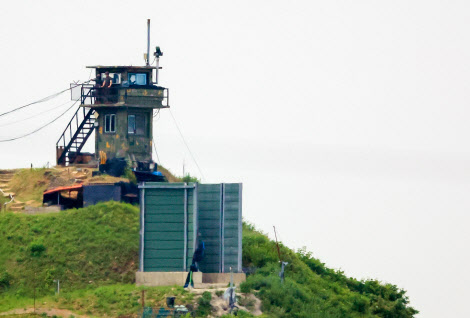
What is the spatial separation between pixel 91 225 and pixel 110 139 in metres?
10.1

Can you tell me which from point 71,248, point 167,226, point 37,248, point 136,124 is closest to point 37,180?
point 136,124

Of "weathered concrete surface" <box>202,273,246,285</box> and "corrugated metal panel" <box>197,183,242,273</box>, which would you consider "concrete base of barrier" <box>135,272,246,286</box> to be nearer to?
"weathered concrete surface" <box>202,273,246,285</box>

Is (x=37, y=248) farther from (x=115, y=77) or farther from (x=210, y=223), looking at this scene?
(x=115, y=77)

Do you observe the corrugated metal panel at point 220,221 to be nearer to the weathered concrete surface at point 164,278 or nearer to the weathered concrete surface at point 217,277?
the weathered concrete surface at point 217,277

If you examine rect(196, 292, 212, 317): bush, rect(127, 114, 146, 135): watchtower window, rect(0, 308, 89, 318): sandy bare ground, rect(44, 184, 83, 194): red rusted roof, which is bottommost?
rect(0, 308, 89, 318): sandy bare ground

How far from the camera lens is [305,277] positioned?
66.4m

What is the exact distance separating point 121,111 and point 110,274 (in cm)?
1513

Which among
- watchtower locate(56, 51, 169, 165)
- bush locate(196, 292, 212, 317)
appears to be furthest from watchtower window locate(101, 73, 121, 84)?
bush locate(196, 292, 212, 317)

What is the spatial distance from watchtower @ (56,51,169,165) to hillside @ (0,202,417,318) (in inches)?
283

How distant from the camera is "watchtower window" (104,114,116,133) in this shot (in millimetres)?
75188

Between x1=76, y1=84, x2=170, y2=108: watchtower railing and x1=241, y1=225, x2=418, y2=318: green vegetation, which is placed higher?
x1=76, y1=84, x2=170, y2=108: watchtower railing

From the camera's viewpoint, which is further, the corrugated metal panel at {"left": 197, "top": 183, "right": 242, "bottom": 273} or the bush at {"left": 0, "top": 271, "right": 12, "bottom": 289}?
the corrugated metal panel at {"left": 197, "top": 183, "right": 242, "bottom": 273}

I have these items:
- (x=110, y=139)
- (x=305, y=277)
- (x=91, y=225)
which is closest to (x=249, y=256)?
(x=305, y=277)

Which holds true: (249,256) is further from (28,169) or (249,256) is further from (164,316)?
(28,169)
